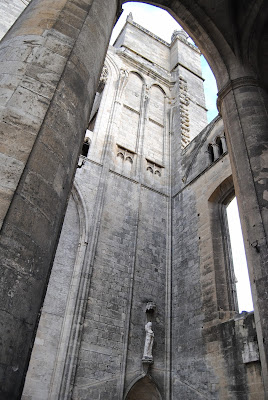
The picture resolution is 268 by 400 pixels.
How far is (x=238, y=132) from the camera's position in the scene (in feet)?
18.8

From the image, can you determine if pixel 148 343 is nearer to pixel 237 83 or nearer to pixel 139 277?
pixel 139 277

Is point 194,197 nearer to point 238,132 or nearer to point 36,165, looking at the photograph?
point 238,132

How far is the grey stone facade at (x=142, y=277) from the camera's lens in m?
7.71

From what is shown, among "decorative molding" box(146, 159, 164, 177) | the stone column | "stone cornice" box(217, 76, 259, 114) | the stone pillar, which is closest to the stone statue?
the stone pillar

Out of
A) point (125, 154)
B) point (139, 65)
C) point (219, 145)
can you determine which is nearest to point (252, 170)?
point (219, 145)

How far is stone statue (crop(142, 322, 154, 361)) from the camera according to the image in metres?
8.79

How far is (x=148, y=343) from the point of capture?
8945 mm

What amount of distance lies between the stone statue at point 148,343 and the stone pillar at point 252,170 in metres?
5.33

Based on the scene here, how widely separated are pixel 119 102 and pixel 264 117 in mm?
9005

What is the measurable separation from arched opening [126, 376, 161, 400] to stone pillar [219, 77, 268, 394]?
552 centimetres

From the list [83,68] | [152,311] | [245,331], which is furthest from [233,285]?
[83,68]

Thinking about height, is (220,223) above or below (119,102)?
below

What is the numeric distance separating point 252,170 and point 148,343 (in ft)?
19.0

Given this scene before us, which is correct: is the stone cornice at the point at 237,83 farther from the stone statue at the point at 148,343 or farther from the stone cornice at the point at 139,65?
the stone cornice at the point at 139,65
